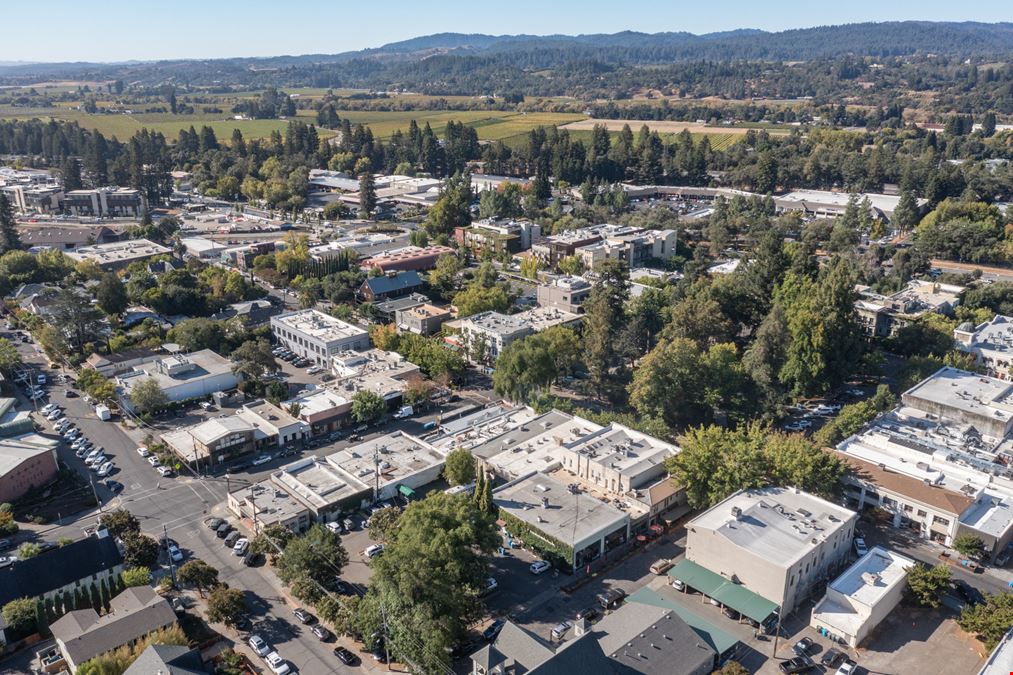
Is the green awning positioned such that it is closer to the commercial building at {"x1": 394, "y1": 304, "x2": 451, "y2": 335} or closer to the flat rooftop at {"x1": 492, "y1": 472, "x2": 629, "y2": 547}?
the flat rooftop at {"x1": 492, "y1": 472, "x2": 629, "y2": 547}

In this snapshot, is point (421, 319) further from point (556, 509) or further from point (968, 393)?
point (968, 393)

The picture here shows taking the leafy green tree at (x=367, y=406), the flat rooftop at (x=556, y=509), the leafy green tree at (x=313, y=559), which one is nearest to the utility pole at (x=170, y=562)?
the leafy green tree at (x=313, y=559)

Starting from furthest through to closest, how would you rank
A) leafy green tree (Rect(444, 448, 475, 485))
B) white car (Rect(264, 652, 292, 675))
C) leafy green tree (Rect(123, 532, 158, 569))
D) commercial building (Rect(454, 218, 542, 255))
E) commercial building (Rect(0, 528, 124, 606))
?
commercial building (Rect(454, 218, 542, 255)) < leafy green tree (Rect(444, 448, 475, 485)) < leafy green tree (Rect(123, 532, 158, 569)) < commercial building (Rect(0, 528, 124, 606)) < white car (Rect(264, 652, 292, 675))

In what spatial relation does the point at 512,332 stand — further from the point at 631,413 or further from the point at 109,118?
the point at 109,118

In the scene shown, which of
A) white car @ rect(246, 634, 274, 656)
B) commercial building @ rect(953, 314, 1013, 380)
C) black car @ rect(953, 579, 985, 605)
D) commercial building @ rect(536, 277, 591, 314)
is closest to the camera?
white car @ rect(246, 634, 274, 656)

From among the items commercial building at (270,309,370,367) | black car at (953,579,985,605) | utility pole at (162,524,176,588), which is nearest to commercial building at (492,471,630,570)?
black car at (953,579,985,605)

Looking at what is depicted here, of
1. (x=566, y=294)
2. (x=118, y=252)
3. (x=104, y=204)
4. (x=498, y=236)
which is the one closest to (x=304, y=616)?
(x=566, y=294)
